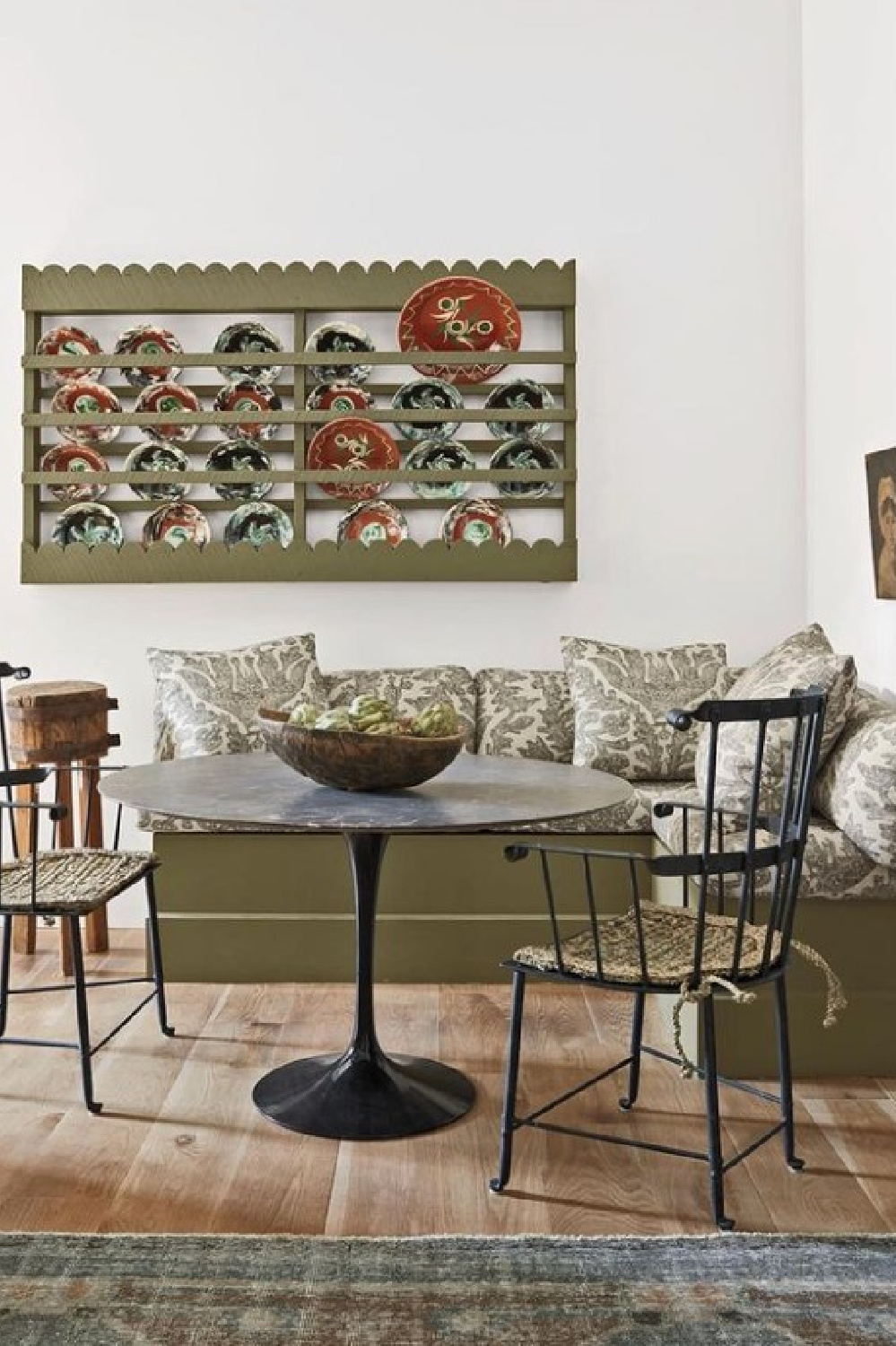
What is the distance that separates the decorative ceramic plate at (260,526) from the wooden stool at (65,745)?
0.76m

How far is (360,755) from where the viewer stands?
259cm

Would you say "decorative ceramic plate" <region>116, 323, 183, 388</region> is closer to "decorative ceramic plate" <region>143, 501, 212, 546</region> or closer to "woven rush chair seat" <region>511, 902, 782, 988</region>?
"decorative ceramic plate" <region>143, 501, 212, 546</region>

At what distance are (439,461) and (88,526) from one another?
1.28 meters

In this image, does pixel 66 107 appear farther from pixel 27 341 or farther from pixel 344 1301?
pixel 344 1301

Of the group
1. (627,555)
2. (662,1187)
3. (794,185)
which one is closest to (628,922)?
(662,1187)

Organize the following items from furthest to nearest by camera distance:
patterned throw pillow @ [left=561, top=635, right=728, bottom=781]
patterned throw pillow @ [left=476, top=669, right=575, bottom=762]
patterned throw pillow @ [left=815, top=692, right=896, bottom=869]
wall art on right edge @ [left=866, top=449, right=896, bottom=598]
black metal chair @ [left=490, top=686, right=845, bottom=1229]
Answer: patterned throw pillow @ [left=476, top=669, right=575, bottom=762] → patterned throw pillow @ [left=561, top=635, right=728, bottom=781] → wall art on right edge @ [left=866, top=449, right=896, bottom=598] → patterned throw pillow @ [left=815, top=692, right=896, bottom=869] → black metal chair @ [left=490, top=686, right=845, bottom=1229]

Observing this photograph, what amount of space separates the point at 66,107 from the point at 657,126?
213 centimetres

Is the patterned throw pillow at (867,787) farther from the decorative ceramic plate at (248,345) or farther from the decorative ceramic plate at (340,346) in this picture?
the decorative ceramic plate at (248,345)

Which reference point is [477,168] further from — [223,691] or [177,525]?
[223,691]

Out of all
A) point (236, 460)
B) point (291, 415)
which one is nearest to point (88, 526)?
point (236, 460)

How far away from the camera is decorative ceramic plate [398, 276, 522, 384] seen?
4445mm

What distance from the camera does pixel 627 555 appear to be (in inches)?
180

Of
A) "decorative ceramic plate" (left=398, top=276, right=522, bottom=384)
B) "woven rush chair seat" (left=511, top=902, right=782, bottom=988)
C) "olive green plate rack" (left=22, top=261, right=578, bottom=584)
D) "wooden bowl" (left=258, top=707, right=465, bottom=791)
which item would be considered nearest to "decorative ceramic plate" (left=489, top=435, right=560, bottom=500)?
"olive green plate rack" (left=22, top=261, right=578, bottom=584)

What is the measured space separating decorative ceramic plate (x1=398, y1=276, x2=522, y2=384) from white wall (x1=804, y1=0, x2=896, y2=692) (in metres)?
1.08
